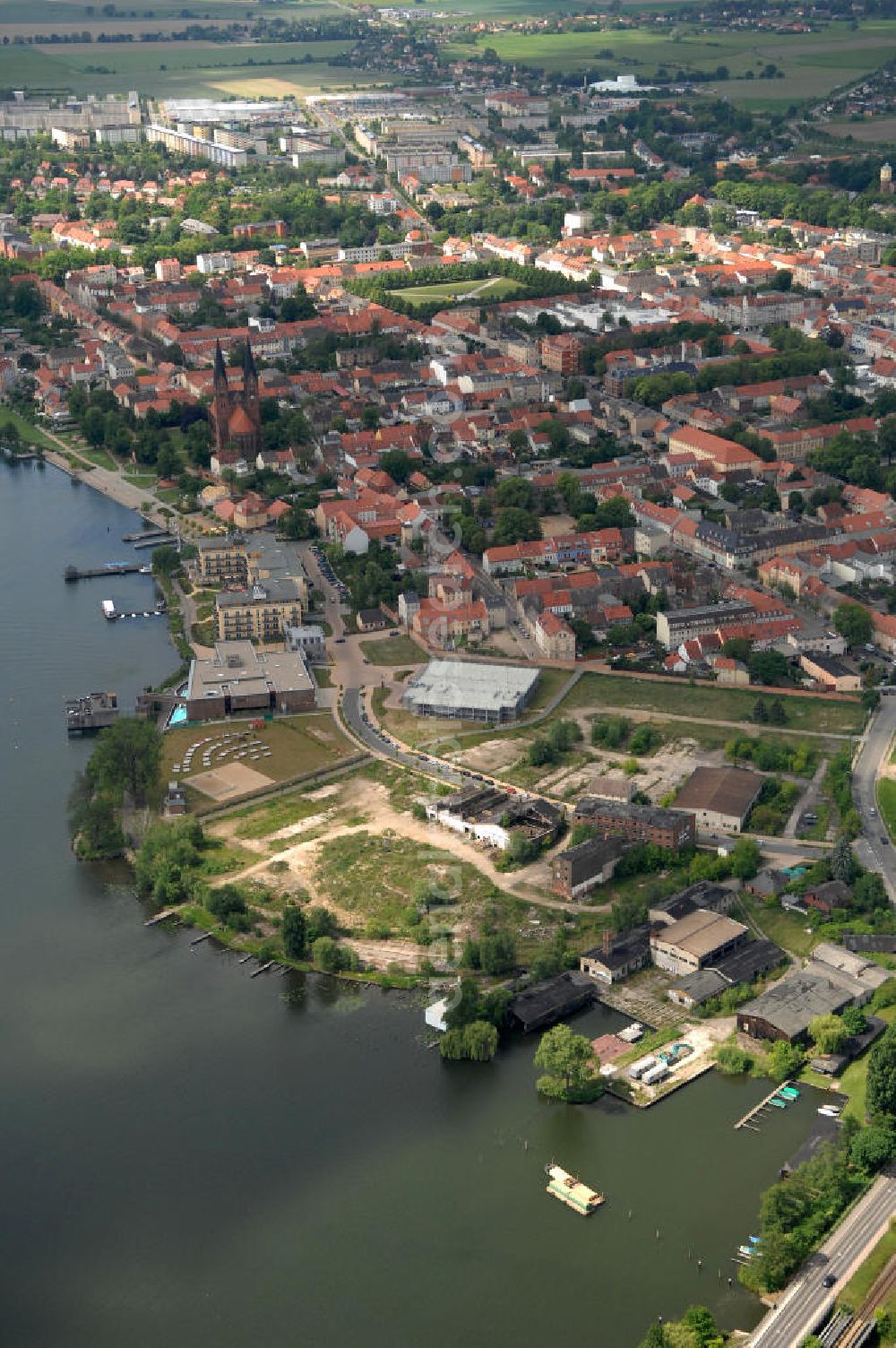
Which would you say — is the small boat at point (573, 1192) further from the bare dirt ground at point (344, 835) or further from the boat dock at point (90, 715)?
the boat dock at point (90, 715)

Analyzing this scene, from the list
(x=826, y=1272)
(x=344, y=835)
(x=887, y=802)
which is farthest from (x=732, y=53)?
(x=826, y=1272)

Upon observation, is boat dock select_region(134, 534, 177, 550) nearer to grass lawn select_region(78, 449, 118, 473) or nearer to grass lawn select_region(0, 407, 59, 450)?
grass lawn select_region(78, 449, 118, 473)

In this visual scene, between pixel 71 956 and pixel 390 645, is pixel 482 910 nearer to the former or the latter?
pixel 71 956

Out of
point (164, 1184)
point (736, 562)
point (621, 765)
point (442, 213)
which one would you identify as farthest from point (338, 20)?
point (164, 1184)

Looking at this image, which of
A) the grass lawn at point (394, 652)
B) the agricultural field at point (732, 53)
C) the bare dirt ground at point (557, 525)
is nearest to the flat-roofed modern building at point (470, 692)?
the grass lawn at point (394, 652)

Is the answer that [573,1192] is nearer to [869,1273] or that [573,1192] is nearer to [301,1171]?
[301,1171]

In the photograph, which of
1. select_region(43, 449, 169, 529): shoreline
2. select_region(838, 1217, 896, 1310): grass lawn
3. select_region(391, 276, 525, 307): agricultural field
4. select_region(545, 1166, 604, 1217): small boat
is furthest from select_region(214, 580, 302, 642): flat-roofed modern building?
select_region(391, 276, 525, 307): agricultural field
